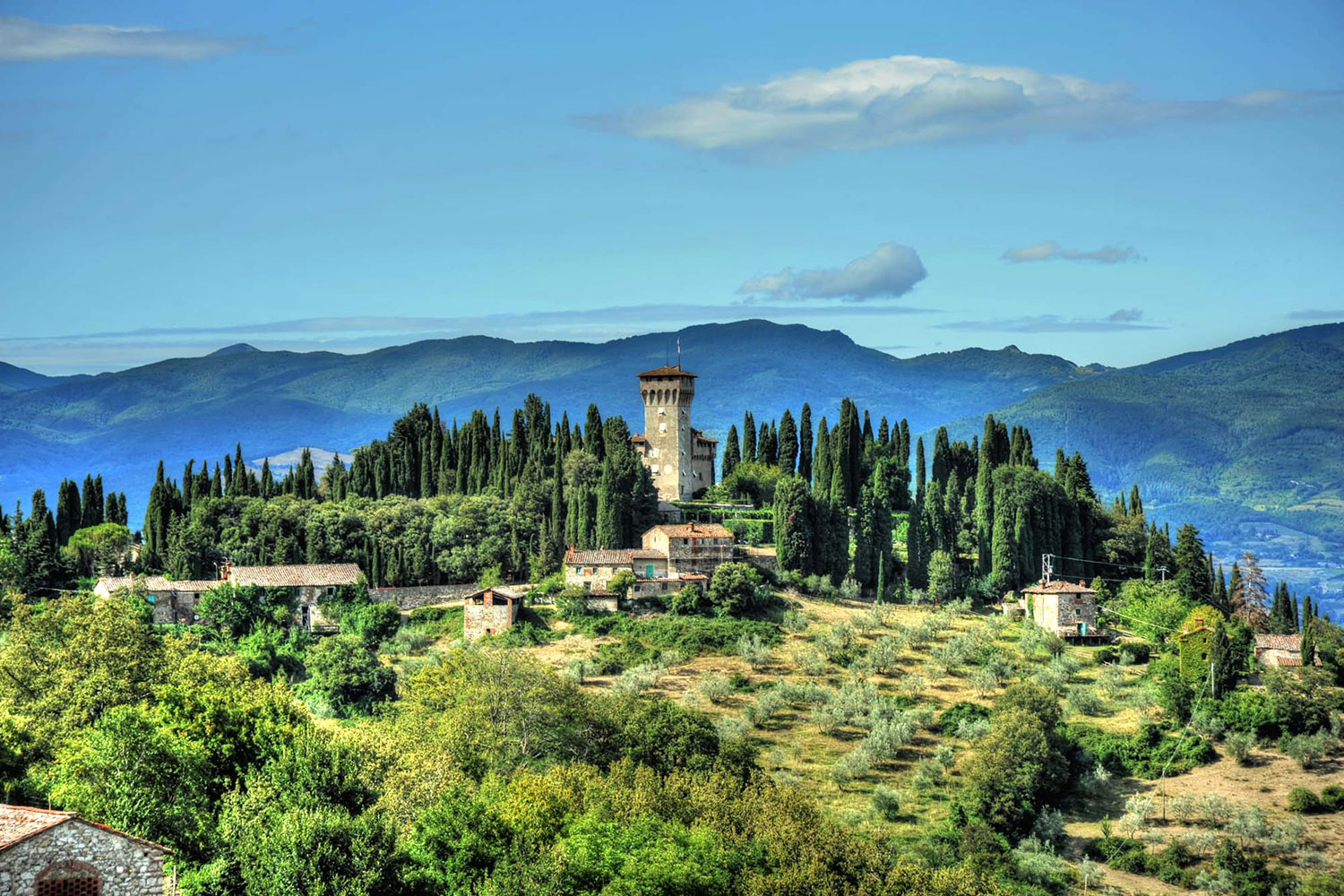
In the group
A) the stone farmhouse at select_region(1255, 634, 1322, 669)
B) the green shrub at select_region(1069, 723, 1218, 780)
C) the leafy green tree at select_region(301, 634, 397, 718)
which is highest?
the leafy green tree at select_region(301, 634, 397, 718)

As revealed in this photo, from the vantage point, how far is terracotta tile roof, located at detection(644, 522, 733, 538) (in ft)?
243

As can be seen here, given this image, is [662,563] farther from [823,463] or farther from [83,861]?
[83,861]

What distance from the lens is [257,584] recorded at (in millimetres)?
73000

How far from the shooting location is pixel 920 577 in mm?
80812

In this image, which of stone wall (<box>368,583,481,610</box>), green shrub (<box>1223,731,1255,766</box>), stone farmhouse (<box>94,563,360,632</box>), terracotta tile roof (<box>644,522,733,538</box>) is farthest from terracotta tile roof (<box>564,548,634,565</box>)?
green shrub (<box>1223,731,1255,766</box>)

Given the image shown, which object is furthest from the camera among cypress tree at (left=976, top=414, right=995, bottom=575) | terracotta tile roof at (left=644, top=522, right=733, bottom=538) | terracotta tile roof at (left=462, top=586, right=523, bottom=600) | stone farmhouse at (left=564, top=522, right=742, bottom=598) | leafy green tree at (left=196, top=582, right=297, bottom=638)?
cypress tree at (left=976, top=414, right=995, bottom=575)

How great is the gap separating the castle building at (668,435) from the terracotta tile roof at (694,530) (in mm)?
11357

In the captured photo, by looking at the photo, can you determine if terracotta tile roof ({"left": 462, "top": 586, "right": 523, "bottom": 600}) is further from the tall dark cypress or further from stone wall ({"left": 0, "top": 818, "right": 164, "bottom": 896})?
stone wall ({"left": 0, "top": 818, "right": 164, "bottom": 896})

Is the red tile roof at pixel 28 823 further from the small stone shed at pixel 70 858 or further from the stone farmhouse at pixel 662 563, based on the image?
the stone farmhouse at pixel 662 563

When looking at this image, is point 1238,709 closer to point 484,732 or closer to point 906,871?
point 906,871

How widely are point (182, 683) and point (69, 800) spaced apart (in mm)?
10518

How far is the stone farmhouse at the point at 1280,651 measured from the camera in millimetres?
69250

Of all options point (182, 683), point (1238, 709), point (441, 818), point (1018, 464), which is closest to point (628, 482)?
point (1018, 464)

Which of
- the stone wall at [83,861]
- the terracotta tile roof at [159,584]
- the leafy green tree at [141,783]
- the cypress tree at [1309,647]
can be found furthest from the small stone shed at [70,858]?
the cypress tree at [1309,647]
